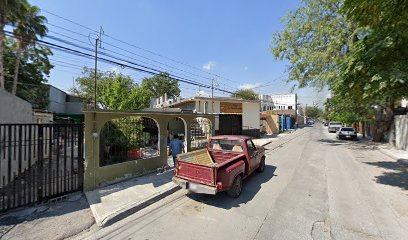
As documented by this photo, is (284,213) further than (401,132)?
No

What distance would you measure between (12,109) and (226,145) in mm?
8383

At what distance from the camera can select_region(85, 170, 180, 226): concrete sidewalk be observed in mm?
4762

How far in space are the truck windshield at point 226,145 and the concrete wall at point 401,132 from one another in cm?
1415

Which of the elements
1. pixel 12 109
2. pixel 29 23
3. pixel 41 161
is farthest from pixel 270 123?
pixel 29 23

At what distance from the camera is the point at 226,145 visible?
23.9ft

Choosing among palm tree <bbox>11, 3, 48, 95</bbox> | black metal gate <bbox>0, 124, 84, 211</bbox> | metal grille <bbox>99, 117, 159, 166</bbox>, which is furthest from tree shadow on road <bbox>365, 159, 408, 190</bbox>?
palm tree <bbox>11, 3, 48, 95</bbox>

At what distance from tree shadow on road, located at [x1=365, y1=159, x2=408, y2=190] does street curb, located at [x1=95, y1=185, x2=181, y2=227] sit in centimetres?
756

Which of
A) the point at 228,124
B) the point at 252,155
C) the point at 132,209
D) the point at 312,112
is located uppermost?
the point at 312,112

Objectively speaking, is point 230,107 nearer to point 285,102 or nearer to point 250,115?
point 250,115

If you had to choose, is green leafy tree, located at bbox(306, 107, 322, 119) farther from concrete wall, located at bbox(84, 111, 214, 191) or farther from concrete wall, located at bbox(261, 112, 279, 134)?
concrete wall, located at bbox(84, 111, 214, 191)

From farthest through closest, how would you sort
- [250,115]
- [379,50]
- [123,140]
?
[250,115]
[123,140]
[379,50]

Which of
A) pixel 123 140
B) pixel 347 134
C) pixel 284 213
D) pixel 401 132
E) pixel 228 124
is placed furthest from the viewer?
pixel 347 134

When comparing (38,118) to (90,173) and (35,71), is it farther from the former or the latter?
(35,71)

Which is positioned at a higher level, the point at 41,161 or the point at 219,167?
the point at 41,161
